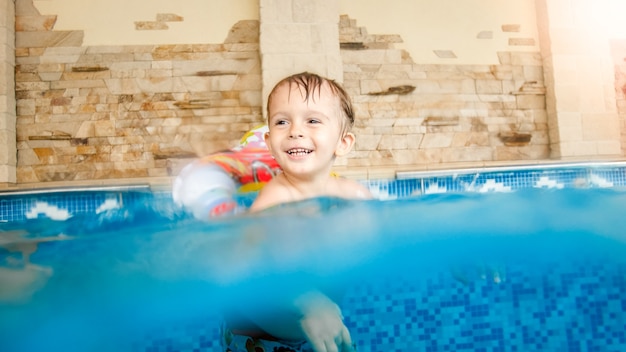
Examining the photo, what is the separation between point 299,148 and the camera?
6.33 ft

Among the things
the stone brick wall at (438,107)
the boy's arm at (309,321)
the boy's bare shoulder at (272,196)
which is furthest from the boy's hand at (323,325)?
the stone brick wall at (438,107)

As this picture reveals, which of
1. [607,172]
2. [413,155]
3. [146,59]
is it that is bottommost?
[607,172]

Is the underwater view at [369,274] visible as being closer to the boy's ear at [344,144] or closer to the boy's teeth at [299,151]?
the boy's teeth at [299,151]

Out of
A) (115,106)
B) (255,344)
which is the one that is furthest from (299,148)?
(115,106)

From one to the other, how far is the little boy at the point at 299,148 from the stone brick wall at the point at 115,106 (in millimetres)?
4113

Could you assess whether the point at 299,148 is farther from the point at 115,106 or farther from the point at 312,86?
the point at 115,106

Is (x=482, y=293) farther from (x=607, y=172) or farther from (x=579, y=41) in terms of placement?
(x=579, y=41)

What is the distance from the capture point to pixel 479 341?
175cm

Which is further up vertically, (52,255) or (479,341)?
(52,255)

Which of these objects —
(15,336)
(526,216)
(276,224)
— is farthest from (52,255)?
(526,216)

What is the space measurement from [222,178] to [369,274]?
125cm

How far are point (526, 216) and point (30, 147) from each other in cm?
577

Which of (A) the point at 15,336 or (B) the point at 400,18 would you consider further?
(B) the point at 400,18

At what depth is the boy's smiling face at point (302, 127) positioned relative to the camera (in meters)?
1.91
